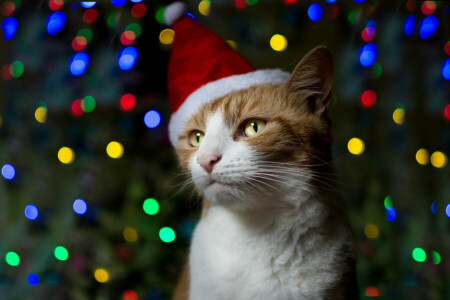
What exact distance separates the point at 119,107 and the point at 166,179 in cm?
42

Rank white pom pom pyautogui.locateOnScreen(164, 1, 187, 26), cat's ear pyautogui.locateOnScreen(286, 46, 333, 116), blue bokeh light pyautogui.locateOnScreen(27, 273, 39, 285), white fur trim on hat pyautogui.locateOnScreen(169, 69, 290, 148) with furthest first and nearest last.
Answer: 1. blue bokeh light pyautogui.locateOnScreen(27, 273, 39, 285)
2. white pom pom pyautogui.locateOnScreen(164, 1, 187, 26)
3. white fur trim on hat pyautogui.locateOnScreen(169, 69, 290, 148)
4. cat's ear pyautogui.locateOnScreen(286, 46, 333, 116)

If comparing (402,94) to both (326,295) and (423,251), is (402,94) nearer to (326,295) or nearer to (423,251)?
(423,251)

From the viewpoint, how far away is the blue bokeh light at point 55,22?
194 cm

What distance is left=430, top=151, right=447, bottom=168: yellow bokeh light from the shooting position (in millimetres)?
2086

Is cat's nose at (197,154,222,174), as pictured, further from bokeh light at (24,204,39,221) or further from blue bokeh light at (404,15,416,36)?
blue bokeh light at (404,15,416,36)

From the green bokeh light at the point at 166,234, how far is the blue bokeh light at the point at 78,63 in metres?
0.86

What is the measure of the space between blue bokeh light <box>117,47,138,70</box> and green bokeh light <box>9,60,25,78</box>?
19.4 inches

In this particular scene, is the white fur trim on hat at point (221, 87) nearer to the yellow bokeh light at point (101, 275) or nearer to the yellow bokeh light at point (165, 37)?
the yellow bokeh light at point (165, 37)

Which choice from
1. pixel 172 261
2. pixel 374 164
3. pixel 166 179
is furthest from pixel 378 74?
pixel 172 261

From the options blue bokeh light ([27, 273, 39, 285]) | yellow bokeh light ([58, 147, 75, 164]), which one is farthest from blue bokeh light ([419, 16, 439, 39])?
blue bokeh light ([27, 273, 39, 285])

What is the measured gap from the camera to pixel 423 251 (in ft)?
6.91

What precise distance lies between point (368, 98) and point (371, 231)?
70 cm

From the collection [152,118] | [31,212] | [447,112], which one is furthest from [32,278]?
[447,112]

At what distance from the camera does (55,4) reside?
6.45 feet
